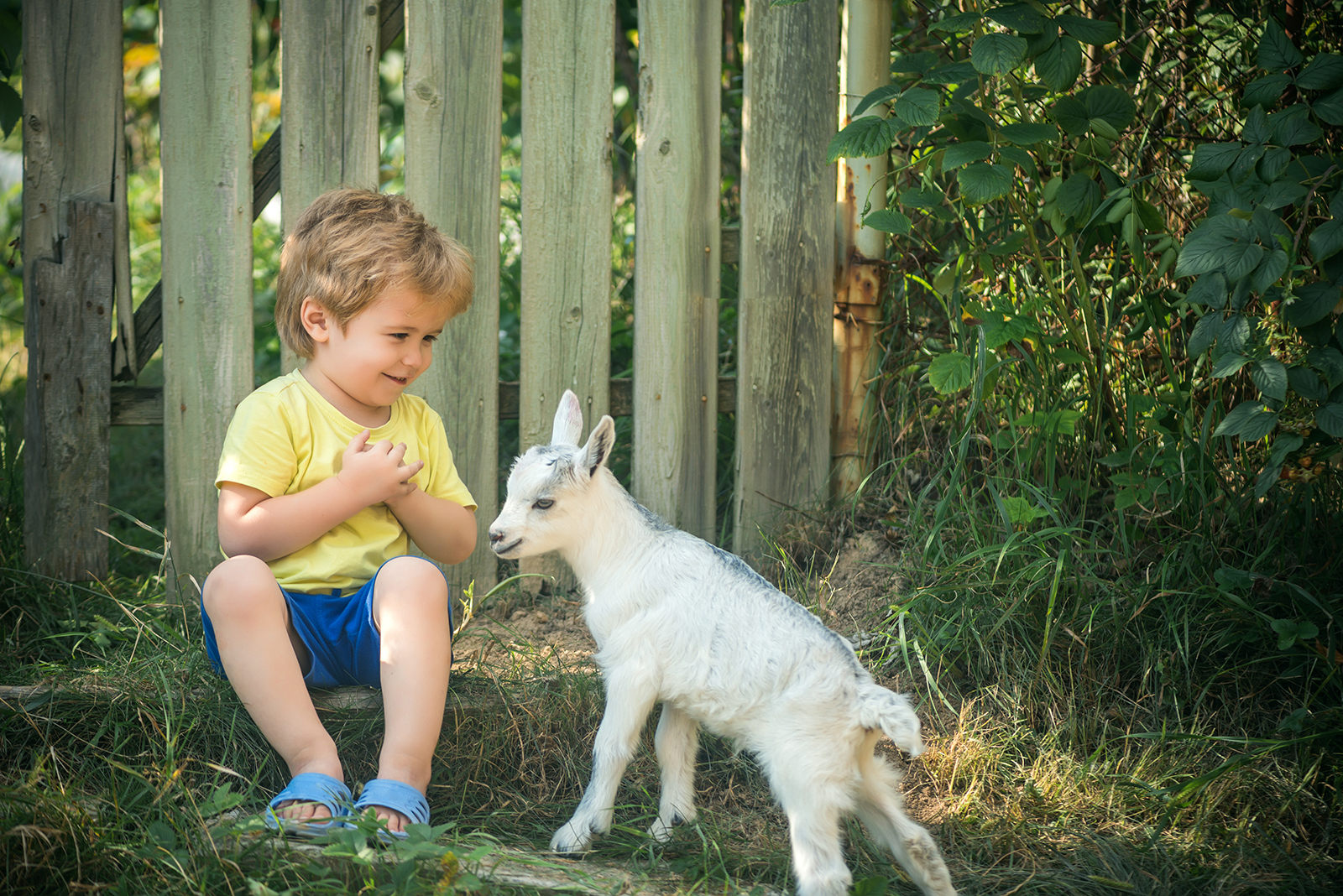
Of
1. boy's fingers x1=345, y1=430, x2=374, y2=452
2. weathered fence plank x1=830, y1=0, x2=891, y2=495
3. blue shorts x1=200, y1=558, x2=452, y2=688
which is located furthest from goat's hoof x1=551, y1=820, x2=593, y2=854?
weathered fence plank x1=830, y1=0, x2=891, y2=495

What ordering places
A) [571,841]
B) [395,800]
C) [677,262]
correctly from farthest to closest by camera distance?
[677,262], [571,841], [395,800]

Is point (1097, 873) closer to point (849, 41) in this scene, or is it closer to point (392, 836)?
point (392, 836)

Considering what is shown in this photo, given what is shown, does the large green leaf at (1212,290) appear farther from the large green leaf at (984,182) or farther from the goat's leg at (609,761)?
the goat's leg at (609,761)

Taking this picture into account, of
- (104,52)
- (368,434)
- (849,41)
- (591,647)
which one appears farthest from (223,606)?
(849,41)

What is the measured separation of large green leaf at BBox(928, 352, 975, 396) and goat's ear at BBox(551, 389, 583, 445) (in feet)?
3.90

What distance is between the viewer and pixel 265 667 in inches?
97.2

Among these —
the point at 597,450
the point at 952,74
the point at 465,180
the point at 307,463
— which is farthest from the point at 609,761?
the point at 952,74

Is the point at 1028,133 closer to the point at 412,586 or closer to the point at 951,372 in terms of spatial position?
the point at 951,372

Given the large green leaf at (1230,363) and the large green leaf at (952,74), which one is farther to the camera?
the large green leaf at (952,74)

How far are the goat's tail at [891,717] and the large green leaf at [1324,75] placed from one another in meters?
2.03

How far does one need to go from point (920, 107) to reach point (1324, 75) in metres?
1.08

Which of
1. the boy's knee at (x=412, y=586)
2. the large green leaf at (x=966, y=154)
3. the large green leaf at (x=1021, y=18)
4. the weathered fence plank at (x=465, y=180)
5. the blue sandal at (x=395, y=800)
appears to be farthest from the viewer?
the weathered fence plank at (x=465, y=180)

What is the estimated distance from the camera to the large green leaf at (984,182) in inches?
116

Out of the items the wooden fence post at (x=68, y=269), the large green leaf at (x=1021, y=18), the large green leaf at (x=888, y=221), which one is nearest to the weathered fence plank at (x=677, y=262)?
the large green leaf at (x=888, y=221)
